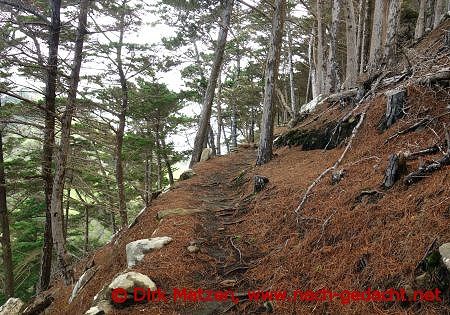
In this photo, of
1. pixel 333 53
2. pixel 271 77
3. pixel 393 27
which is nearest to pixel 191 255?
pixel 271 77

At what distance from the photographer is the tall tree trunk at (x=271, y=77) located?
8.48 meters

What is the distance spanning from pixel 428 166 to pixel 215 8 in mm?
10922

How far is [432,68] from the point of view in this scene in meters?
5.66

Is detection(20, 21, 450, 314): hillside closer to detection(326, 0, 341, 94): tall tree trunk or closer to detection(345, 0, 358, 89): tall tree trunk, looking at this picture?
detection(345, 0, 358, 89): tall tree trunk

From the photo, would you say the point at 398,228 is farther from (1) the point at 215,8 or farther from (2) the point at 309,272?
(1) the point at 215,8

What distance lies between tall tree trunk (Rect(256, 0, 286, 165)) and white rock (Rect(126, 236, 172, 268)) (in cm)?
479

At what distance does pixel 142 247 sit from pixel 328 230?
2708mm

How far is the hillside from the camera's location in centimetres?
279

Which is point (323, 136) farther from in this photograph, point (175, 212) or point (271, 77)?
point (175, 212)

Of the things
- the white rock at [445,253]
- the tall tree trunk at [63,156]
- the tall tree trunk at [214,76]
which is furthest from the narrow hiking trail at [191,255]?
the tall tree trunk at [214,76]

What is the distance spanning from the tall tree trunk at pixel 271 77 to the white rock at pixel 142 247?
479 cm

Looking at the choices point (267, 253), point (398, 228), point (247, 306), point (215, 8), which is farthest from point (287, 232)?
point (215, 8)

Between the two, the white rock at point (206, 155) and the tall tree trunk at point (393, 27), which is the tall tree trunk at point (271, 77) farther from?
the white rock at point (206, 155)

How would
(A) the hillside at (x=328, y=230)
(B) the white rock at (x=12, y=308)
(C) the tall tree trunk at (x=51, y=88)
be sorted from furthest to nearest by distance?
(B) the white rock at (x=12, y=308)
(C) the tall tree trunk at (x=51, y=88)
(A) the hillside at (x=328, y=230)
